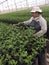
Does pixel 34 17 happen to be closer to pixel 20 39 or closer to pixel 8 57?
pixel 20 39

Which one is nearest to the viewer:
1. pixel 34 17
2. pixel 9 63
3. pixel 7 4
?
pixel 9 63

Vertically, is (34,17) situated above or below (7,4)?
above

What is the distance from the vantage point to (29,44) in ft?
11.2

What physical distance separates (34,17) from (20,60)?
1909 millimetres

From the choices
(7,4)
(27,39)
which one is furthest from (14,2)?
(27,39)

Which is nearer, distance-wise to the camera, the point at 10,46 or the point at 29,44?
the point at 10,46

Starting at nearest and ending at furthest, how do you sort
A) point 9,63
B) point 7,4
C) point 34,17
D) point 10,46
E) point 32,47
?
point 9,63
point 10,46
point 32,47
point 34,17
point 7,4

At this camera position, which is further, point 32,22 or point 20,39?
point 32,22

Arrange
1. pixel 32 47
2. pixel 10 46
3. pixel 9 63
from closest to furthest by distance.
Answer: pixel 9 63, pixel 10 46, pixel 32 47

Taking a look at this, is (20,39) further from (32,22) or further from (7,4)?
(7,4)

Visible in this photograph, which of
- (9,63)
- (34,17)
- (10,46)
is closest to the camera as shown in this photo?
(9,63)

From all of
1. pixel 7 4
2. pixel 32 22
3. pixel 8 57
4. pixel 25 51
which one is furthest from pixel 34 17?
pixel 7 4

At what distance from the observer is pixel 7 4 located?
14055mm

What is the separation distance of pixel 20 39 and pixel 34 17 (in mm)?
1258
